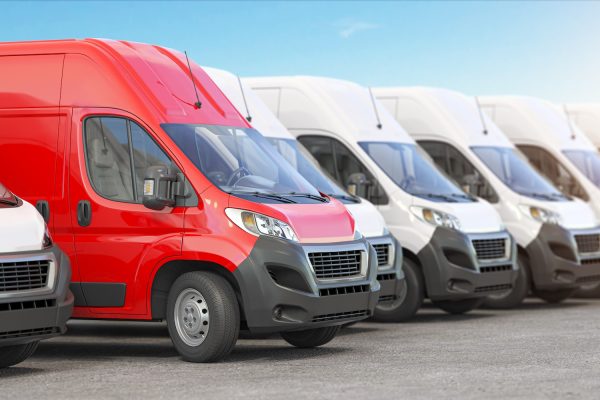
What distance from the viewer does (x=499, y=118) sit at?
65.4 ft

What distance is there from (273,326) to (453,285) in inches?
186

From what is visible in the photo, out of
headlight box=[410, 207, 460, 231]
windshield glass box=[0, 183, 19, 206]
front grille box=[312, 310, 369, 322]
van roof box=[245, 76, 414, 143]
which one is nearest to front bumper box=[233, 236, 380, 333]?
front grille box=[312, 310, 369, 322]

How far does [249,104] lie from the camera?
15.3 metres

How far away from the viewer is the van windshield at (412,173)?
1606 cm

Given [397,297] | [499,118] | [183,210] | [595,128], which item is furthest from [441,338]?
[595,128]

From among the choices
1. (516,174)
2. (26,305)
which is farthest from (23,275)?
(516,174)

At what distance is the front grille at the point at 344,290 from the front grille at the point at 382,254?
238 cm

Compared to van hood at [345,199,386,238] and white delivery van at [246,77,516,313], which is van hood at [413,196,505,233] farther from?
van hood at [345,199,386,238]

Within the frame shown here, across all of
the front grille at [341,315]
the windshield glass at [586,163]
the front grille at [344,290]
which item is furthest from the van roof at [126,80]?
the windshield glass at [586,163]

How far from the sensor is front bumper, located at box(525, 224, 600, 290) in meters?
17.3

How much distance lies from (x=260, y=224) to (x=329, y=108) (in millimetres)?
5399

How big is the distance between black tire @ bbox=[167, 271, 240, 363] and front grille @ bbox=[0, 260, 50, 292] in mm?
1200

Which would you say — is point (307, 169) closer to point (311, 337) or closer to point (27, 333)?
point (311, 337)

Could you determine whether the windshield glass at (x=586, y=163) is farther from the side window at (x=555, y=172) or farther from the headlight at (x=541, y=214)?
the headlight at (x=541, y=214)
